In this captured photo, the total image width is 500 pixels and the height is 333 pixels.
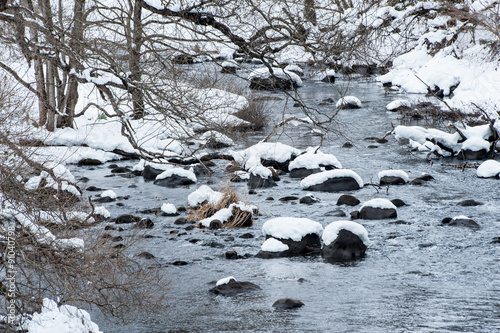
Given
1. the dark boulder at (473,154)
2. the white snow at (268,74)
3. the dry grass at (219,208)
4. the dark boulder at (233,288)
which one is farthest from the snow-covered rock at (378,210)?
the dark boulder at (473,154)

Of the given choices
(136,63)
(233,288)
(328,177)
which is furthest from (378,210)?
(136,63)

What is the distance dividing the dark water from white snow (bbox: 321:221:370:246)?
0.73 ft

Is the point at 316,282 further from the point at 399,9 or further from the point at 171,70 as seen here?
the point at 399,9

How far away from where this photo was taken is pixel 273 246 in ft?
25.1

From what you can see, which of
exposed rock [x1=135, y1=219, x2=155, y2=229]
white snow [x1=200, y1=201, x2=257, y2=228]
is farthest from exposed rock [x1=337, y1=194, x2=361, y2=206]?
exposed rock [x1=135, y1=219, x2=155, y2=229]

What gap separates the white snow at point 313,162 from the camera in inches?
474

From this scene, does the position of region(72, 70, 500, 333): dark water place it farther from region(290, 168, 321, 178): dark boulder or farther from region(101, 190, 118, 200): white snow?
region(290, 168, 321, 178): dark boulder

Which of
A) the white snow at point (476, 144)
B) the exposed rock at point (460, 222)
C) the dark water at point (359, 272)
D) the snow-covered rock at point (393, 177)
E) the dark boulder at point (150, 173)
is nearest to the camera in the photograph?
the dark water at point (359, 272)

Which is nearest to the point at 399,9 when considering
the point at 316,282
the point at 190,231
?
the point at 190,231

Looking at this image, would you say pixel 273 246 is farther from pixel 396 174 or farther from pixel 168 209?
pixel 396 174

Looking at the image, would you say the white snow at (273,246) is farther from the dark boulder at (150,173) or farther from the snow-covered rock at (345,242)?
the dark boulder at (150,173)

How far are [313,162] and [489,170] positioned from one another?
3277 millimetres

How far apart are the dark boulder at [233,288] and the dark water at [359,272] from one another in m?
0.10

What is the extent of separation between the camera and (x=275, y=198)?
10.3m
